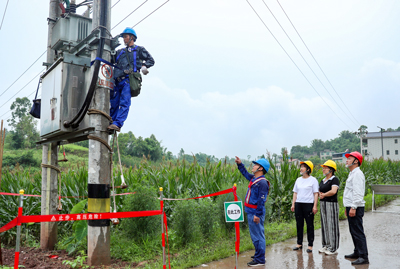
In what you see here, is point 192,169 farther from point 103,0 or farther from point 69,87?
point 103,0

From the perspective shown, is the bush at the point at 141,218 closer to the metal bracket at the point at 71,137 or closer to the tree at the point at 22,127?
the metal bracket at the point at 71,137

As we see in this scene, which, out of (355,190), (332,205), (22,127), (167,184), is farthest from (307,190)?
(22,127)

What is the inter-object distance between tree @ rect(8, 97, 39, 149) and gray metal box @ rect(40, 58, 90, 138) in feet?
202

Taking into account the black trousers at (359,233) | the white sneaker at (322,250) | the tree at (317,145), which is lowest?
the white sneaker at (322,250)

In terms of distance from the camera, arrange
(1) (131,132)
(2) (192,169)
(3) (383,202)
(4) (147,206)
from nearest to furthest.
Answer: (4) (147,206), (2) (192,169), (3) (383,202), (1) (131,132)

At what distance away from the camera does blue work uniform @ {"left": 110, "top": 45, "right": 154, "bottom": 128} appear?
5.55 m

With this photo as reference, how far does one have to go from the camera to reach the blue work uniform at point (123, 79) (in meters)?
5.55

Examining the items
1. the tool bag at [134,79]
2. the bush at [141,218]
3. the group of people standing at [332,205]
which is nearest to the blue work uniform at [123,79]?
the tool bag at [134,79]

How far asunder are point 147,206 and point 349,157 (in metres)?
3.90

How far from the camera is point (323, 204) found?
6.27m

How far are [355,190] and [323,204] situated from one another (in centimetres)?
81

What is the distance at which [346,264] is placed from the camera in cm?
541

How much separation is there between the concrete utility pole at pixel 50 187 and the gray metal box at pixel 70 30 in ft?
2.97

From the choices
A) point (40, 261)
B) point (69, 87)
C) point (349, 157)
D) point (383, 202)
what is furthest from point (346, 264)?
point (383, 202)
